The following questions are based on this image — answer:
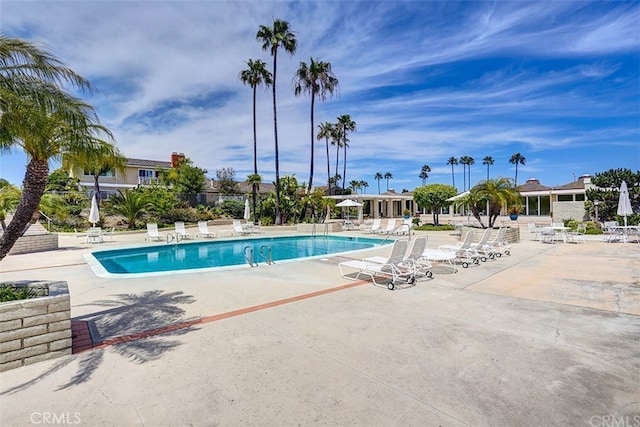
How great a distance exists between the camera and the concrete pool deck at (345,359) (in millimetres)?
2828

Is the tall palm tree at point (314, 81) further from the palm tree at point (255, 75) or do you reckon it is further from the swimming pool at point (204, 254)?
the swimming pool at point (204, 254)

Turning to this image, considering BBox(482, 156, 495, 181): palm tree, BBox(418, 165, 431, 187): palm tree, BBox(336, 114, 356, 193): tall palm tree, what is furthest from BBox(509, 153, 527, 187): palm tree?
BBox(336, 114, 356, 193): tall palm tree

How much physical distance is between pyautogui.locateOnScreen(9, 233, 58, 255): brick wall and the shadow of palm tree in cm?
1081

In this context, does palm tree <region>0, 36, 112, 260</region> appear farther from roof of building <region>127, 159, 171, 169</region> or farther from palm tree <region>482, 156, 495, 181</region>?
palm tree <region>482, 156, 495, 181</region>

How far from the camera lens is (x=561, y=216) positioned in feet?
84.0

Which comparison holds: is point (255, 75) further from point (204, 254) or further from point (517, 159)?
point (517, 159)

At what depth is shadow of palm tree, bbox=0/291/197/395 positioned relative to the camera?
3.62 meters

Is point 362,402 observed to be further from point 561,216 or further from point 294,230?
point 561,216

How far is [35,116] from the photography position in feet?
13.1

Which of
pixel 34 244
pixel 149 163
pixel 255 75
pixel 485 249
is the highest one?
pixel 255 75

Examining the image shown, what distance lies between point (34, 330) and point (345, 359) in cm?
359

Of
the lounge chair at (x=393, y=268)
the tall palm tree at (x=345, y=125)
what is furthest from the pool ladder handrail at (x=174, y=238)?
the tall palm tree at (x=345, y=125)

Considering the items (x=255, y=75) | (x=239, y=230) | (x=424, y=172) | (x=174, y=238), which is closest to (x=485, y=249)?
(x=239, y=230)

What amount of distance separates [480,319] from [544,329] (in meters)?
0.83
